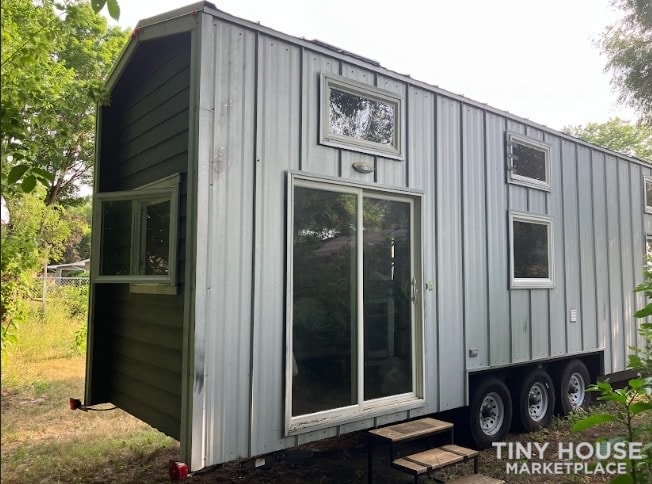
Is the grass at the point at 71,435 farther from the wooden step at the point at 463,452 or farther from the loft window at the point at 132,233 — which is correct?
the wooden step at the point at 463,452

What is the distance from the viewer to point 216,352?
297 cm

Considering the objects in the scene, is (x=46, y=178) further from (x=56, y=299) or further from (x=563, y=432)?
(x=563, y=432)

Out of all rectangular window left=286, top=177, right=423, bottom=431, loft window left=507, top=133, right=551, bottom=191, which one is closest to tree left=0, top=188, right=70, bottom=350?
rectangular window left=286, top=177, right=423, bottom=431

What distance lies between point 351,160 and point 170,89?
4.75 feet

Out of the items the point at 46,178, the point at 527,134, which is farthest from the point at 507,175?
the point at 46,178

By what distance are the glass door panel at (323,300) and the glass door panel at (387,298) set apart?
0.53 feet

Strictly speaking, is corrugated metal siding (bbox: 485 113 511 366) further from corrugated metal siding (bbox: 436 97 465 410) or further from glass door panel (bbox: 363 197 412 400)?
glass door panel (bbox: 363 197 412 400)

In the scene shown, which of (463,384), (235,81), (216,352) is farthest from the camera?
(463,384)

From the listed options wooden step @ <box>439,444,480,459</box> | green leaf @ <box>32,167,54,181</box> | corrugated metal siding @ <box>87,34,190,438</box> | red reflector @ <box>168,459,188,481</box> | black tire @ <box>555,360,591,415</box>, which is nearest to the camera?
green leaf @ <box>32,167,54,181</box>

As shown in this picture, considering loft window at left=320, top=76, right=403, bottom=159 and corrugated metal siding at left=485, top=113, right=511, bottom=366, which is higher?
loft window at left=320, top=76, right=403, bottom=159

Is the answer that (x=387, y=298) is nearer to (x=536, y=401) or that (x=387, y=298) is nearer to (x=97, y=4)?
(x=536, y=401)

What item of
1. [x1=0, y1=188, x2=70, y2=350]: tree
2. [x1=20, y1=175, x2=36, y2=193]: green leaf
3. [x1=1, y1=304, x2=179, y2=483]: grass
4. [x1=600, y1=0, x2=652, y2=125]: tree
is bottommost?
[x1=1, y1=304, x2=179, y2=483]: grass

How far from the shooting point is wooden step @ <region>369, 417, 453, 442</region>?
146 inches

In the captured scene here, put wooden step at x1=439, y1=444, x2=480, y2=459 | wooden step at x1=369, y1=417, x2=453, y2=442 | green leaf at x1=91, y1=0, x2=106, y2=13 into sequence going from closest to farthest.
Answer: green leaf at x1=91, y1=0, x2=106, y2=13 < wooden step at x1=369, y1=417, x2=453, y2=442 < wooden step at x1=439, y1=444, x2=480, y2=459
